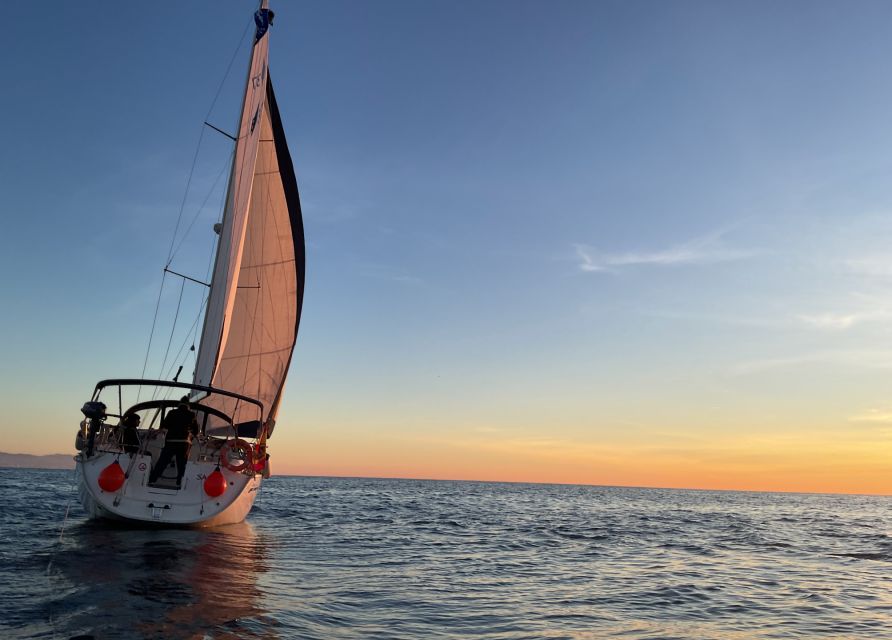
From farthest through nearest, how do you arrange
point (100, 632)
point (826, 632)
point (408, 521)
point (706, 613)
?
1. point (408, 521)
2. point (706, 613)
3. point (826, 632)
4. point (100, 632)

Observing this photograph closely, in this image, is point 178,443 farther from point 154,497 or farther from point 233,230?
point 233,230

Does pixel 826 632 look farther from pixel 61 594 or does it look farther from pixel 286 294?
pixel 286 294

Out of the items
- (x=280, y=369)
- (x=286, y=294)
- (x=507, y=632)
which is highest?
(x=286, y=294)

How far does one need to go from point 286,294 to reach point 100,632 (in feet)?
58.1

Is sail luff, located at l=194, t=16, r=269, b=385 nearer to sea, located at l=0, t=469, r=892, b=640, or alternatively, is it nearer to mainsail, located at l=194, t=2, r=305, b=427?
mainsail, located at l=194, t=2, r=305, b=427

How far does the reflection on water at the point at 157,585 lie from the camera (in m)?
7.39

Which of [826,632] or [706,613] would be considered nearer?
[826,632]

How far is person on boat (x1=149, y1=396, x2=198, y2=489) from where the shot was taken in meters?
15.1

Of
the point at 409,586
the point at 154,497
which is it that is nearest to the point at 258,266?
the point at 154,497

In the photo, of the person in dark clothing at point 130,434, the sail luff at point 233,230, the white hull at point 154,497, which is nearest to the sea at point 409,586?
the white hull at point 154,497

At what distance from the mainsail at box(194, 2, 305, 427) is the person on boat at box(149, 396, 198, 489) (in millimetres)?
3180

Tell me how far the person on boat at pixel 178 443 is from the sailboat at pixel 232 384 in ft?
0.08

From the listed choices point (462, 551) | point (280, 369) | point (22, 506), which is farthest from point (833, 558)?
point (22, 506)

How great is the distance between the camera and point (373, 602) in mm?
9781
